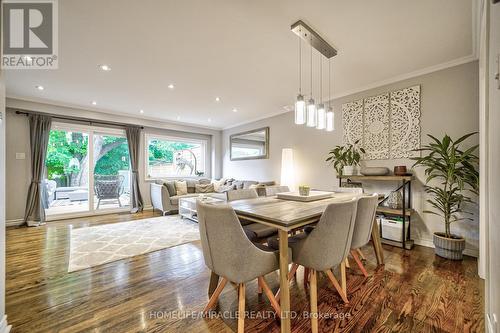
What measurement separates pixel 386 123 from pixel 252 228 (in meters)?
Result: 2.79

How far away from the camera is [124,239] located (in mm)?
3357

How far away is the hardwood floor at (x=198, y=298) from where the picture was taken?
1.53 metres

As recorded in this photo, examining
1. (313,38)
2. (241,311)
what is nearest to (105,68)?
(313,38)

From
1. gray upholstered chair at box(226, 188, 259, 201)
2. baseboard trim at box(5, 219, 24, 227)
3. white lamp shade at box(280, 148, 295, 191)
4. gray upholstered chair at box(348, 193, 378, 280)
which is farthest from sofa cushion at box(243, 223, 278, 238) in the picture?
baseboard trim at box(5, 219, 24, 227)

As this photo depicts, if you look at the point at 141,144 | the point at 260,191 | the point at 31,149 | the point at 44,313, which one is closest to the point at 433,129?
the point at 260,191

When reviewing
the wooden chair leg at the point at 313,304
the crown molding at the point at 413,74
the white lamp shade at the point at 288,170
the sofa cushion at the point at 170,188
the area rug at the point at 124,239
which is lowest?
the area rug at the point at 124,239

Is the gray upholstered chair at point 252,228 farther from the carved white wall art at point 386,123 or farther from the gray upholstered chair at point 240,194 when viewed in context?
the carved white wall art at point 386,123

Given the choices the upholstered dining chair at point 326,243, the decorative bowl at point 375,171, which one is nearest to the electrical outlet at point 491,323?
the upholstered dining chair at point 326,243

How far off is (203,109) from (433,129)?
4.29 metres

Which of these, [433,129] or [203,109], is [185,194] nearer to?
[203,109]

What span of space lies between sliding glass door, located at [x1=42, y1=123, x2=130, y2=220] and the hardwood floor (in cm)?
244

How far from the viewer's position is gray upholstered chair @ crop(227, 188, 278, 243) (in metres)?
2.04

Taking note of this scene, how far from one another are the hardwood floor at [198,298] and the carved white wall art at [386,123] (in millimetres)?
1561

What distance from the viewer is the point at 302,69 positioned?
302cm
